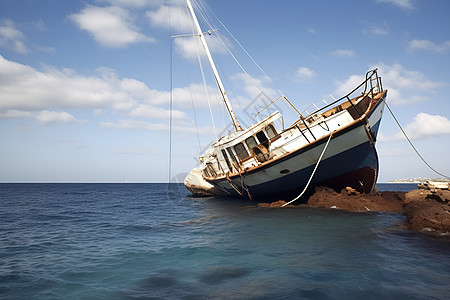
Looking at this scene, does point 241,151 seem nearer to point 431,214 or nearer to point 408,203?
point 408,203

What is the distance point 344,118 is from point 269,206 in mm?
7019

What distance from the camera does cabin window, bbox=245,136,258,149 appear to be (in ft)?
60.3

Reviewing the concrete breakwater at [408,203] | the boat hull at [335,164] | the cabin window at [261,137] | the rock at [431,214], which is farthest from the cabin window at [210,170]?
the rock at [431,214]

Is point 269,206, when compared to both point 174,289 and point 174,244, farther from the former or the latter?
point 174,289

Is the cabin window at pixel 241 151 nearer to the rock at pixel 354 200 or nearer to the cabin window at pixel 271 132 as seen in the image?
the cabin window at pixel 271 132

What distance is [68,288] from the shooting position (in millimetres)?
6367

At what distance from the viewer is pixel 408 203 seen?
1359cm

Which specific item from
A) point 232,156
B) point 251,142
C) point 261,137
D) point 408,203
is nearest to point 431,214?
point 408,203

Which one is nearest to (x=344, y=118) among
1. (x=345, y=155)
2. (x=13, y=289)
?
(x=345, y=155)

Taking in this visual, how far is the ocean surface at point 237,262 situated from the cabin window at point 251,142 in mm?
6689

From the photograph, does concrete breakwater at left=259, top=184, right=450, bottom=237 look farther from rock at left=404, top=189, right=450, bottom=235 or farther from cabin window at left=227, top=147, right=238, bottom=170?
cabin window at left=227, top=147, right=238, bottom=170

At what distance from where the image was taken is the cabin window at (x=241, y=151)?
1883 cm

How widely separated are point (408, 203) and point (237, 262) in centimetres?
1065

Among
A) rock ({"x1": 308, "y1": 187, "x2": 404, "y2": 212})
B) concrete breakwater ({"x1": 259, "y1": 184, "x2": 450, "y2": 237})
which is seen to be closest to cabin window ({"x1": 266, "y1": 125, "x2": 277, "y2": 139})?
concrete breakwater ({"x1": 259, "y1": 184, "x2": 450, "y2": 237})
